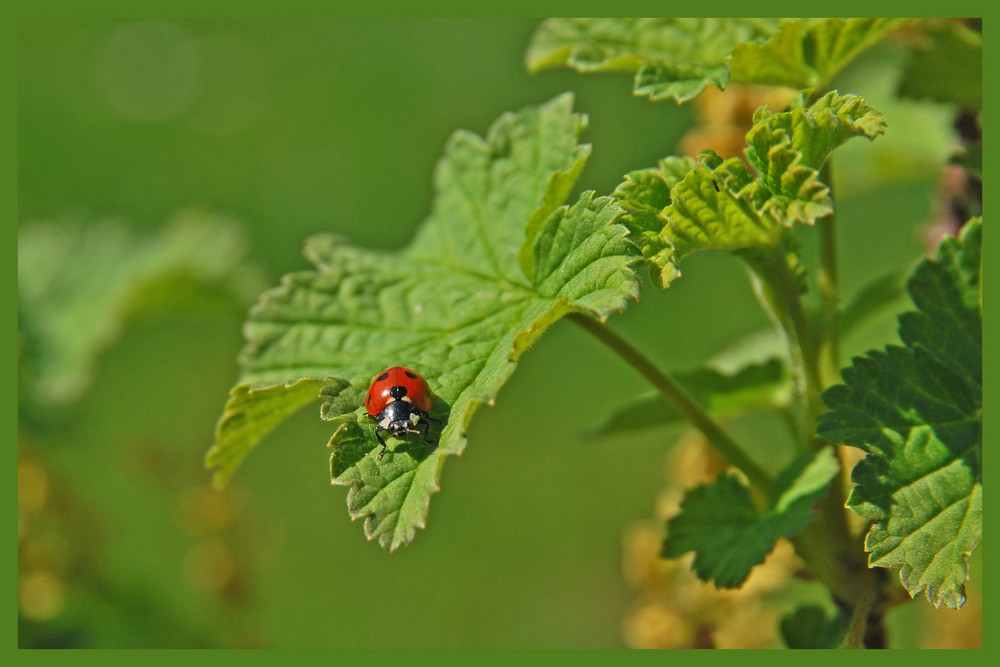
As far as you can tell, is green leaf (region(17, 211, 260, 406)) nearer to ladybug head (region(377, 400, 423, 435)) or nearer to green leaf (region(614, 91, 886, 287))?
ladybug head (region(377, 400, 423, 435))

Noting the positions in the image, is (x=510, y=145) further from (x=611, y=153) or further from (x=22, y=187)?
(x=22, y=187)

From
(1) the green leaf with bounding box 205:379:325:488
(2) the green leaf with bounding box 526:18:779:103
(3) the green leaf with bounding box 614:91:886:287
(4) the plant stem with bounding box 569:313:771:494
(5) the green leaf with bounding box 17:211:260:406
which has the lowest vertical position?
(4) the plant stem with bounding box 569:313:771:494

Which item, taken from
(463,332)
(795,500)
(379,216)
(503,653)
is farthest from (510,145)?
(379,216)

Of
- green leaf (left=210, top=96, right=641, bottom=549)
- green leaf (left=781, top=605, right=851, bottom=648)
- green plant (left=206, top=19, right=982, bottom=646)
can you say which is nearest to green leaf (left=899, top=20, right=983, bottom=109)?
green plant (left=206, top=19, right=982, bottom=646)

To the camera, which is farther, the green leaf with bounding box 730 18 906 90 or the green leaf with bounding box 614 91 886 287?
the green leaf with bounding box 730 18 906 90

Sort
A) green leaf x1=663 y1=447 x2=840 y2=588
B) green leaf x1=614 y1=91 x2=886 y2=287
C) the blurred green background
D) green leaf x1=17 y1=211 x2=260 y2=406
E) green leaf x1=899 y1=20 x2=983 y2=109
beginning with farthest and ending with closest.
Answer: green leaf x1=17 y1=211 x2=260 y2=406 → the blurred green background → green leaf x1=899 y1=20 x2=983 y2=109 → green leaf x1=663 y1=447 x2=840 y2=588 → green leaf x1=614 y1=91 x2=886 y2=287

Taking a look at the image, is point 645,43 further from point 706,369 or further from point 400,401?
point 400,401

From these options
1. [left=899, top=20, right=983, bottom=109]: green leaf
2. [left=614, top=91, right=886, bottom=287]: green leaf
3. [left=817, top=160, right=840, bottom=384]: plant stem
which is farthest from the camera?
[left=899, top=20, right=983, bottom=109]: green leaf
